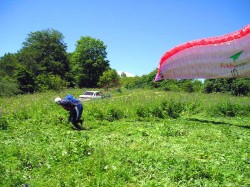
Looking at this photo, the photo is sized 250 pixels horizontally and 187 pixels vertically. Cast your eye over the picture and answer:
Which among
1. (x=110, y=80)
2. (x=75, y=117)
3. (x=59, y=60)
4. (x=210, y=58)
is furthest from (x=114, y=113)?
(x=59, y=60)

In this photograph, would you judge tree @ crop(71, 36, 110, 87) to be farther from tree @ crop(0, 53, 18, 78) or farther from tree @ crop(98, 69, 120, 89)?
tree @ crop(0, 53, 18, 78)

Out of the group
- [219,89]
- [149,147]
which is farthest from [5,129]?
[219,89]

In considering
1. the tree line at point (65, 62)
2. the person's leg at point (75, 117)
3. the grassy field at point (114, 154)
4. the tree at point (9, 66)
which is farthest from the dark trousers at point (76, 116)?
the tree at point (9, 66)

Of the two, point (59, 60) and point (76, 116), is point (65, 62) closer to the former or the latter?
point (59, 60)

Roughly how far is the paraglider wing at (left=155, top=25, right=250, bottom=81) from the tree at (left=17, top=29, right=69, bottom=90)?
54.0m

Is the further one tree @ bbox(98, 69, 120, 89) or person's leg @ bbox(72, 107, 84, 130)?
tree @ bbox(98, 69, 120, 89)

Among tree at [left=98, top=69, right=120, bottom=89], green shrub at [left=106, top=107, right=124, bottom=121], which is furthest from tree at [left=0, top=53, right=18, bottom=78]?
green shrub at [left=106, top=107, right=124, bottom=121]

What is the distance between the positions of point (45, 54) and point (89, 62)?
438 inches

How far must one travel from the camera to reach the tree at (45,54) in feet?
216

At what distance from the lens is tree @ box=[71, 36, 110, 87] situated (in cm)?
7400

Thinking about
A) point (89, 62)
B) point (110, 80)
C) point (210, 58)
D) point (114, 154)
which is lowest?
point (114, 154)

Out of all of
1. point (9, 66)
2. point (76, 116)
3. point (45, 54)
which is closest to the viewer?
point (76, 116)

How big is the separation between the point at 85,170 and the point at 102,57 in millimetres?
73064

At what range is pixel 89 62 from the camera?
245 feet
